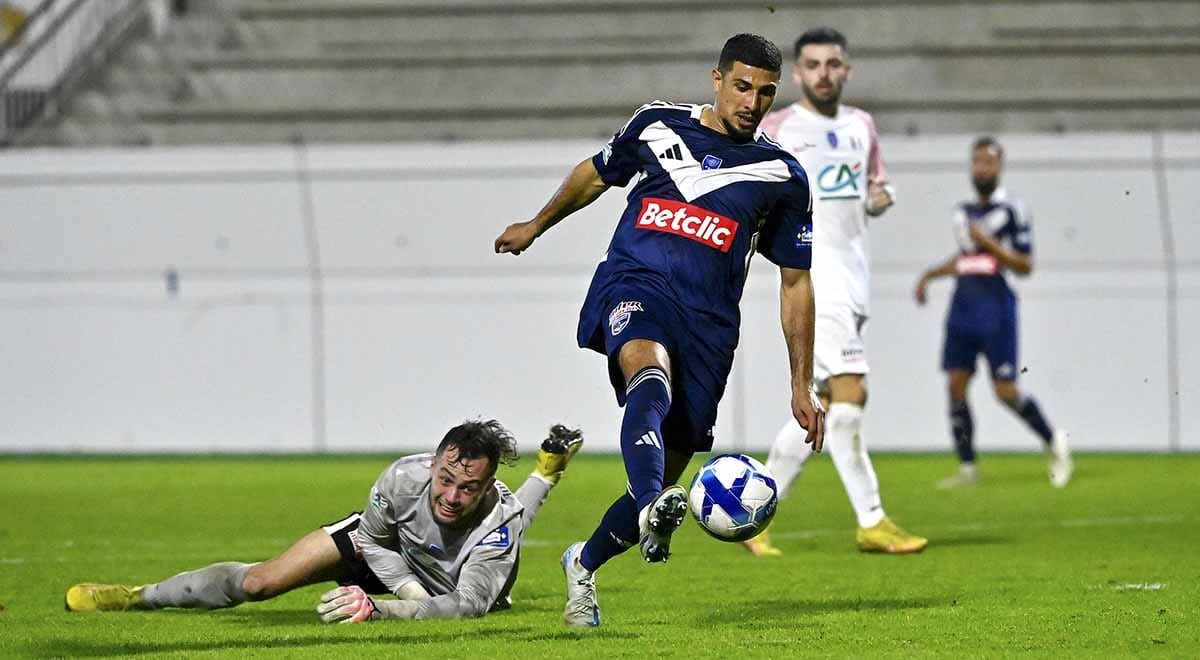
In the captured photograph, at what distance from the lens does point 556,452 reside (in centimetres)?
777

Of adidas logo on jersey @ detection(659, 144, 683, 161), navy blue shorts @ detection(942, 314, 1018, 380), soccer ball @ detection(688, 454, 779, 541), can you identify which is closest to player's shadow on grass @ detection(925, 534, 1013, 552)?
adidas logo on jersey @ detection(659, 144, 683, 161)

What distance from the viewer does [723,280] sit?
21.7 ft

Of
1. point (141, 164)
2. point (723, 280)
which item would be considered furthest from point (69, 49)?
point (723, 280)

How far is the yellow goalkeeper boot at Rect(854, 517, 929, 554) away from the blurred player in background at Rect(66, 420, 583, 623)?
2799 millimetres

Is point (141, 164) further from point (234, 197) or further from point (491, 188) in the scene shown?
point (491, 188)

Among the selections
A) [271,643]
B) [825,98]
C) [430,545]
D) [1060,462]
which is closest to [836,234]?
[825,98]

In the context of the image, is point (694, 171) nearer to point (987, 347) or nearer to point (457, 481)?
point (457, 481)

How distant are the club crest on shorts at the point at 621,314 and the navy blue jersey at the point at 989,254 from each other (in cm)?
915

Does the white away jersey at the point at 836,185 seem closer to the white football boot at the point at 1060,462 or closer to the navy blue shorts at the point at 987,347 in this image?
the white football boot at the point at 1060,462

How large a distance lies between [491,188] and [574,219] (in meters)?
0.83

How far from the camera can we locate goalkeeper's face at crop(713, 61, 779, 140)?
6.51 m

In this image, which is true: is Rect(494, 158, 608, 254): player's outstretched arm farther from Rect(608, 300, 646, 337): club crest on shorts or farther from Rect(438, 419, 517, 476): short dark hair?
Rect(438, 419, 517, 476): short dark hair

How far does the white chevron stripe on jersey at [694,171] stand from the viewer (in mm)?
6633

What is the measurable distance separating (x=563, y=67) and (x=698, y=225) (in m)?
14.5
